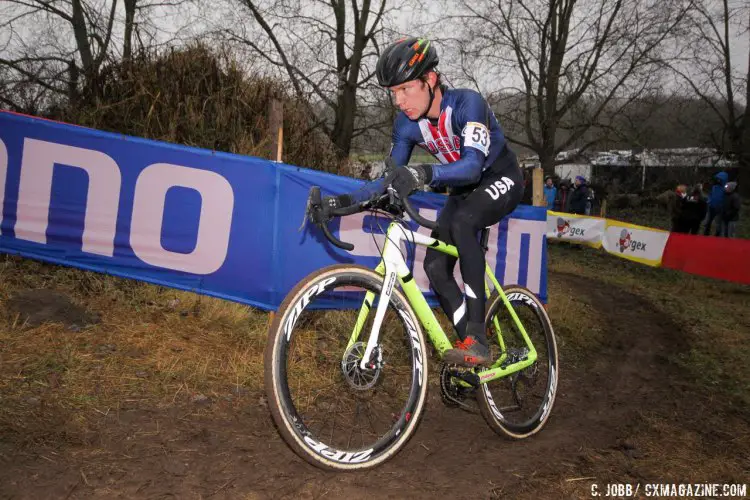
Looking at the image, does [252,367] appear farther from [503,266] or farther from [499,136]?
[503,266]

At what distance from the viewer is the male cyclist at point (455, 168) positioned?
11.4ft

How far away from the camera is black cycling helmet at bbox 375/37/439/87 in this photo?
355 cm

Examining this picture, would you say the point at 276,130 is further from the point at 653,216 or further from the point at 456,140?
the point at 653,216

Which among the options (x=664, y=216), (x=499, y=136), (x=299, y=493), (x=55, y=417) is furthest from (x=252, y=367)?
(x=664, y=216)

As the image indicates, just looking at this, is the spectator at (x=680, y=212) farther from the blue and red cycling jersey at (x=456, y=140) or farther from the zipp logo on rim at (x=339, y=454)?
the zipp logo on rim at (x=339, y=454)

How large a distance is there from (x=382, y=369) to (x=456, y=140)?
5.44 feet

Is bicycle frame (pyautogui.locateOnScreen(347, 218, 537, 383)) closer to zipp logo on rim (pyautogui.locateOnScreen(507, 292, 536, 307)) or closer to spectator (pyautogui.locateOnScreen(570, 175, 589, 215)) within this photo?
zipp logo on rim (pyautogui.locateOnScreen(507, 292, 536, 307))

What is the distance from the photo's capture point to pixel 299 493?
10.1ft

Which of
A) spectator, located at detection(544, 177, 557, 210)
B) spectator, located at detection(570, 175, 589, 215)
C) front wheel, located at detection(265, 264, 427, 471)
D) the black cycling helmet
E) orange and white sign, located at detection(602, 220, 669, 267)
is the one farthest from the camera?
spectator, located at detection(544, 177, 557, 210)

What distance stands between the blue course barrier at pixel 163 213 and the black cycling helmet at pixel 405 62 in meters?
2.08

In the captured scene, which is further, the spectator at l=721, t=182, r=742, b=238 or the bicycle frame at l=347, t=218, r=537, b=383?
the spectator at l=721, t=182, r=742, b=238

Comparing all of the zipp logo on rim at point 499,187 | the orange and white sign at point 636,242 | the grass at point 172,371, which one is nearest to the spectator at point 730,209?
the orange and white sign at point 636,242

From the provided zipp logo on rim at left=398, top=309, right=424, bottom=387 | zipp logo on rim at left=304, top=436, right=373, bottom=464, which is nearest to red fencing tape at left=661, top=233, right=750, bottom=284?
zipp logo on rim at left=398, top=309, right=424, bottom=387

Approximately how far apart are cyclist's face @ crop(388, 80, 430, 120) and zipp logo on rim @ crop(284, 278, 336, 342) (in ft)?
4.60
